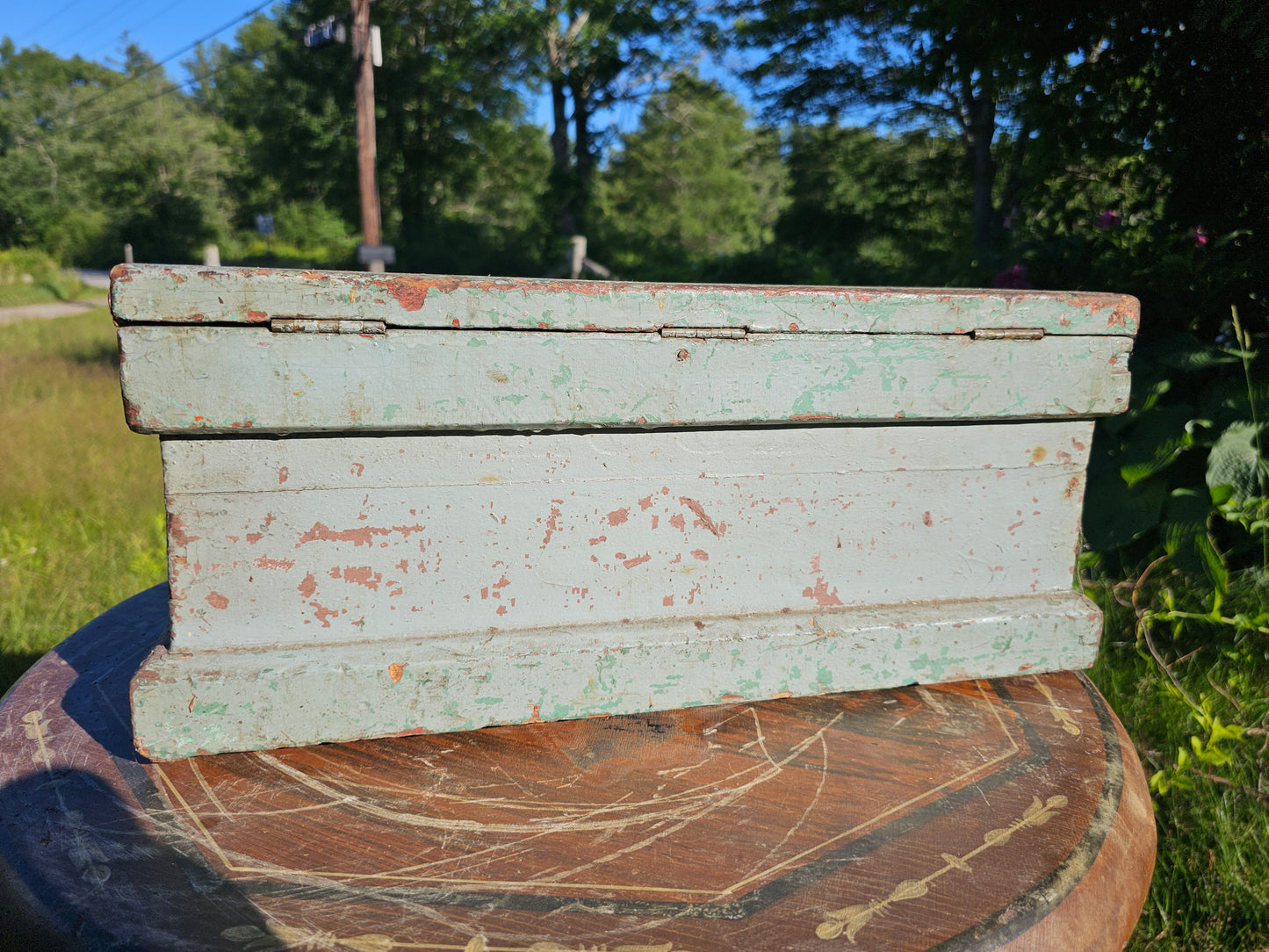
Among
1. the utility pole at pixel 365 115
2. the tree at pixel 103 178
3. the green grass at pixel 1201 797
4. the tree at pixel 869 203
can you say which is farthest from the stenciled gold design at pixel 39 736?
the tree at pixel 103 178

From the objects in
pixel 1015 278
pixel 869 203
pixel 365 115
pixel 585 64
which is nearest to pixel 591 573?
pixel 1015 278

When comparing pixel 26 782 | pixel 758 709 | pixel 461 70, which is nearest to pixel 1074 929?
pixel 758 709

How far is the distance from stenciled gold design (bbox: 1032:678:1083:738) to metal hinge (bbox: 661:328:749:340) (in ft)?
2.44

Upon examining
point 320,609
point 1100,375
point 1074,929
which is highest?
point 1100,375

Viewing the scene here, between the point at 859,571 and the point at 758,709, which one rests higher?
the point at 859,571

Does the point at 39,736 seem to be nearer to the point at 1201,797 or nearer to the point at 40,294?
the point at 1201,797

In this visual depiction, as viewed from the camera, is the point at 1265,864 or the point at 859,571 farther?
the point at 1265,864

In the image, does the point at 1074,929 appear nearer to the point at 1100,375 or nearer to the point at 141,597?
the point at 1100,375

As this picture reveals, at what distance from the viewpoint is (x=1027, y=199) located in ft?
9.09

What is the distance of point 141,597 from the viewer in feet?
5.18

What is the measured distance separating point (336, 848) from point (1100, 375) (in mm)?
1247

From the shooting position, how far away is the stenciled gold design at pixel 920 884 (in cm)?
78

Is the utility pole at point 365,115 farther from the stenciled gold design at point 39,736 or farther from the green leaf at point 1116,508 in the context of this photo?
the stenciled gold design at point 39,736

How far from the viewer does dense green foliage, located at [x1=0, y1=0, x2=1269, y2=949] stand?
67.7 inches
